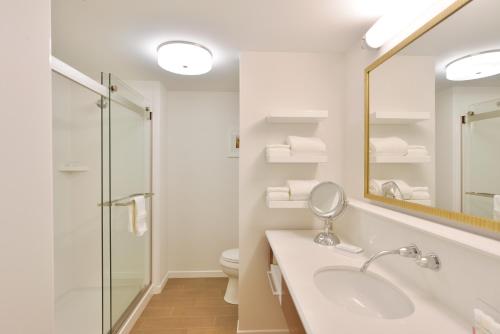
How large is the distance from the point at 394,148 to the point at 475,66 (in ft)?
1.70

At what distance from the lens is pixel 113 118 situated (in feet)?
6.13

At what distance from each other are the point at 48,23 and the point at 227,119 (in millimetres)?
2067

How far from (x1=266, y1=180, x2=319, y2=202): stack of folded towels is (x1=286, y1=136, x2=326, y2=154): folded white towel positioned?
246mm

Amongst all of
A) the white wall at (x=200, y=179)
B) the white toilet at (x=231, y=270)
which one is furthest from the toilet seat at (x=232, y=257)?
the white wall at (x=200, y=179)

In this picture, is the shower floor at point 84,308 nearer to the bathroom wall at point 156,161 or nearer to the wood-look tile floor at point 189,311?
the wood-look tile floor at point 189,311

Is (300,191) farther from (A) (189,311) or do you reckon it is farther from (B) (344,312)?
(A) (189,311)

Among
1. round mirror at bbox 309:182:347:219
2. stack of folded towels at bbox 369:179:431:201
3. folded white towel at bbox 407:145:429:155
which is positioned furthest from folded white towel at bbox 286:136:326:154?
folded white towel at bbox 407:145:429:155

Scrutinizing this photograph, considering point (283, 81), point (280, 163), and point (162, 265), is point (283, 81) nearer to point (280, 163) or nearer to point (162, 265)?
point (280, 163)

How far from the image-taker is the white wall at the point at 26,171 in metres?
0.75

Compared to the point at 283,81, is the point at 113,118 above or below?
below

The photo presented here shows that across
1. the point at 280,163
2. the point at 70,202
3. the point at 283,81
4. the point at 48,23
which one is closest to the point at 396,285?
the point at 280,163

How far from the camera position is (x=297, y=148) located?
1.75m

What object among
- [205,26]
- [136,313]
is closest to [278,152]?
[205,26]

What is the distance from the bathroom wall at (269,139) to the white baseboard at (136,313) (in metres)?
0.90
